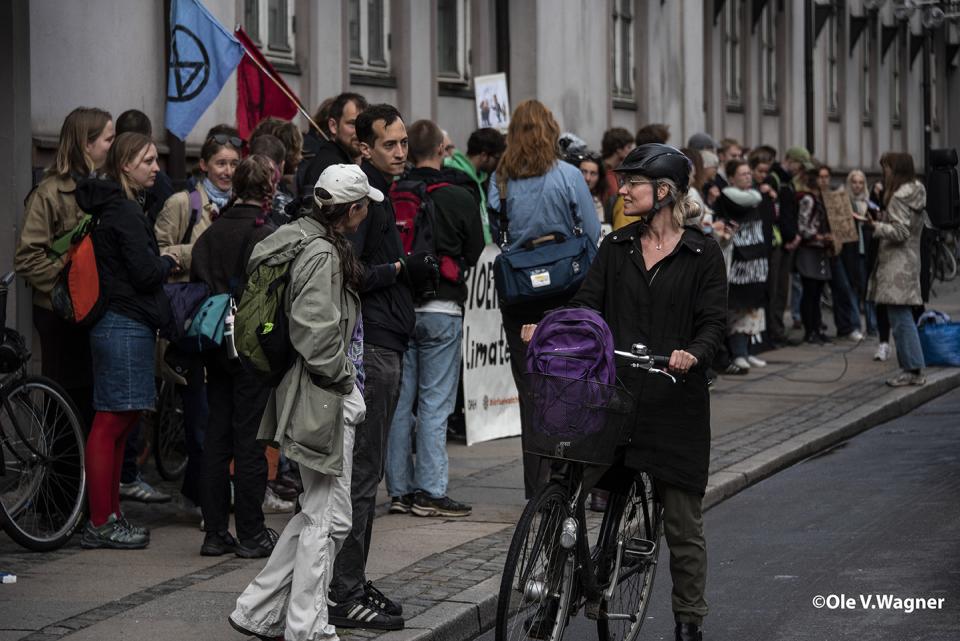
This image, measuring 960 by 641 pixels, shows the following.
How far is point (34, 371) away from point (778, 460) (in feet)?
15.9

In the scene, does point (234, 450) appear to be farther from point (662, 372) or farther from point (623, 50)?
point (623, 50)

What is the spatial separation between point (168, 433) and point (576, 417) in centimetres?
510

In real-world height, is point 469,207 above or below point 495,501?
above

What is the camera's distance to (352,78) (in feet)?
51.7

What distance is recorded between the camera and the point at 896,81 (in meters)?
38.2

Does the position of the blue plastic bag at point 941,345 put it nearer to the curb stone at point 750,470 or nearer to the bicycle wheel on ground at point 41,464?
the curb stone at point 750,470

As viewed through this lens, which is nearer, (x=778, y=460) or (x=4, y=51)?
(x=4, y=51)

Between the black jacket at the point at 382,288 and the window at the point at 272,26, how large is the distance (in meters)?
6.79

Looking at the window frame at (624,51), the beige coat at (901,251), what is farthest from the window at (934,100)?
the beige coat at (901,251)

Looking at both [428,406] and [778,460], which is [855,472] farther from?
[428,406]

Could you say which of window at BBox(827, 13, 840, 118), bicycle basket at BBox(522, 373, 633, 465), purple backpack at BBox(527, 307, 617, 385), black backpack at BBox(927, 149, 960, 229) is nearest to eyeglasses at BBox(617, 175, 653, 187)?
purple backpack at BBox(527, 307, 617, 385)

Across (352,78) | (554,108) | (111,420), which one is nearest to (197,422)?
(111,420)

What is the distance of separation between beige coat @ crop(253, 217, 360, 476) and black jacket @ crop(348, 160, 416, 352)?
86cm

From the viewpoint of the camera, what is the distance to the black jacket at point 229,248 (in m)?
A: 8.26
